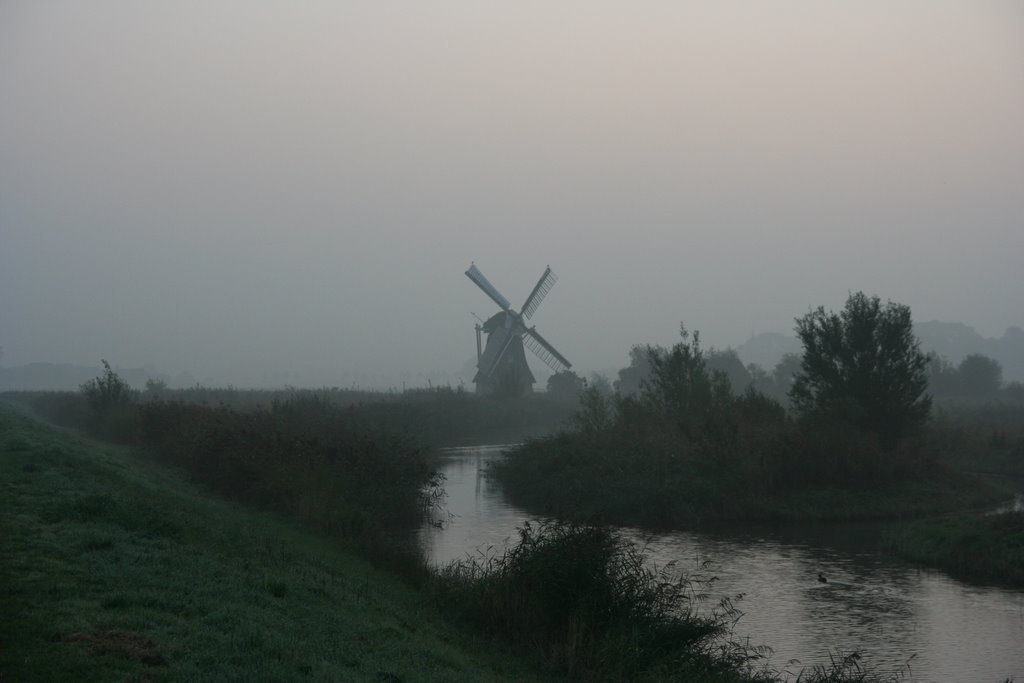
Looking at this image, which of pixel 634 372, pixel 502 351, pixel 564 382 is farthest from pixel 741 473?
pixel 634 372

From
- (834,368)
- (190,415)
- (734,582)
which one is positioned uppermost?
(834,368)

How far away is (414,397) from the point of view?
59.4 meters

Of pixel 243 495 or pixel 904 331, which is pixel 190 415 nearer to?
pixel 243 495

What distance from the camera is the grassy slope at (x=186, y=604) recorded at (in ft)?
23.0

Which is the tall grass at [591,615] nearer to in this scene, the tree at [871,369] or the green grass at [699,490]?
the green grass at [699,490]

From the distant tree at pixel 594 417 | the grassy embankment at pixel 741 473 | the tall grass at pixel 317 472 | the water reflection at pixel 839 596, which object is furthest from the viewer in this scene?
the distant tree at pixel 594 417

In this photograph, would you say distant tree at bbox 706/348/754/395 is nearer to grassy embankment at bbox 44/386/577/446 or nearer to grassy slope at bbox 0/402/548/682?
grassy embankment at bbox 44/386/577/446

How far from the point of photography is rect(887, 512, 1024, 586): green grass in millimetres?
17375

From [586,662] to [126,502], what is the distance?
25.5 ft

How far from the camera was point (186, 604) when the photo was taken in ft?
28.8

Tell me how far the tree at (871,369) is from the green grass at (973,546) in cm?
932

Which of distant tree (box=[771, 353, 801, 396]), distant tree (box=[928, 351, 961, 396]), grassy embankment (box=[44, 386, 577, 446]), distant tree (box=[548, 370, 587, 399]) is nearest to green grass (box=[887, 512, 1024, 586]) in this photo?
grassy embankment (box=[44, 386, 577, 446])

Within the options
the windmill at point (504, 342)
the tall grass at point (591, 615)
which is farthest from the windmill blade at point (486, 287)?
the tall grass at point (591, 615)

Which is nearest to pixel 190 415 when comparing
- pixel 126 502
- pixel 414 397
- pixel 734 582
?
pixel 126 502
